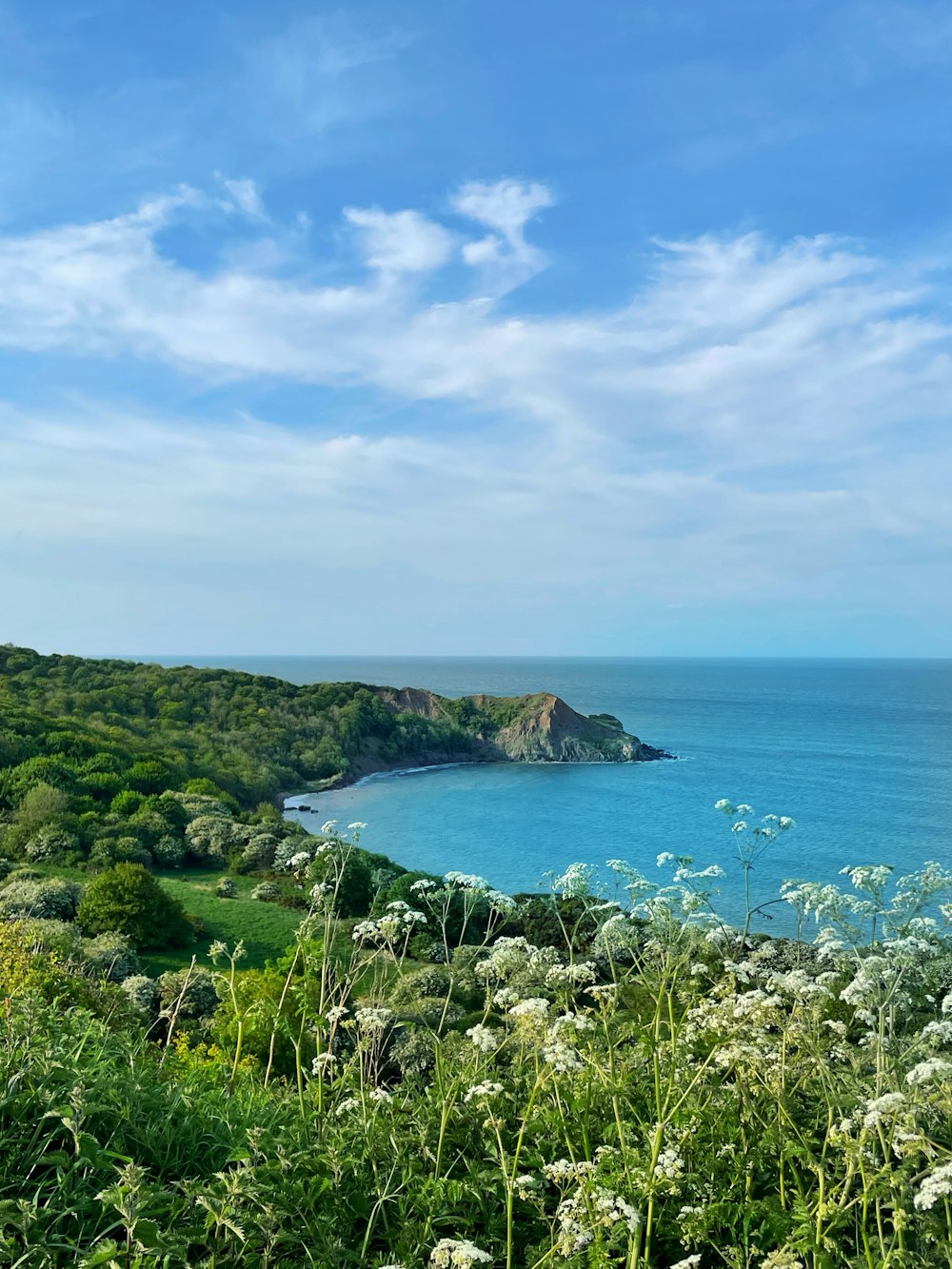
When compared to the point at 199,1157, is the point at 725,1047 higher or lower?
higher

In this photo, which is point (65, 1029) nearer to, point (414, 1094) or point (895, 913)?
point (414, 1094)

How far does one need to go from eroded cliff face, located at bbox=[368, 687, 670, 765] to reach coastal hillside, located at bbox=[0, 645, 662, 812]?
11 cm

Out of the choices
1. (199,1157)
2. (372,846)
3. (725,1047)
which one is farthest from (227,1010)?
(372,846)

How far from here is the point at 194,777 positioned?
1597 inches

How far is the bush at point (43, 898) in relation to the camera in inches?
684

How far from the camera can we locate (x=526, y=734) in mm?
74188

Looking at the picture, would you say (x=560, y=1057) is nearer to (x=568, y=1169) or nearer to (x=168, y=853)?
(x=568, y=1169)

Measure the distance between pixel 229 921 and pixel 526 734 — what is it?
54607mm

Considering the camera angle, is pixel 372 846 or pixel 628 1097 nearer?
pixel 628 1097

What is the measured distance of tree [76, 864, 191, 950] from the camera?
17.6 m

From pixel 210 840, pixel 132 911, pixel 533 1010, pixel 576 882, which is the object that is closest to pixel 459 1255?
pixel 533 1010

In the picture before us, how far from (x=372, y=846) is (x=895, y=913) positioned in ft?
111

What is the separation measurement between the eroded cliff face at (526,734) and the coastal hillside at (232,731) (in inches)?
4.2

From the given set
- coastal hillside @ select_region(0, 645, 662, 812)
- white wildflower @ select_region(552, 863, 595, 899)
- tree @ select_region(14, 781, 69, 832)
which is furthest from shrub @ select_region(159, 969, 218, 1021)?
coastal hillside @ select_region(0, 645, 662, 812)
